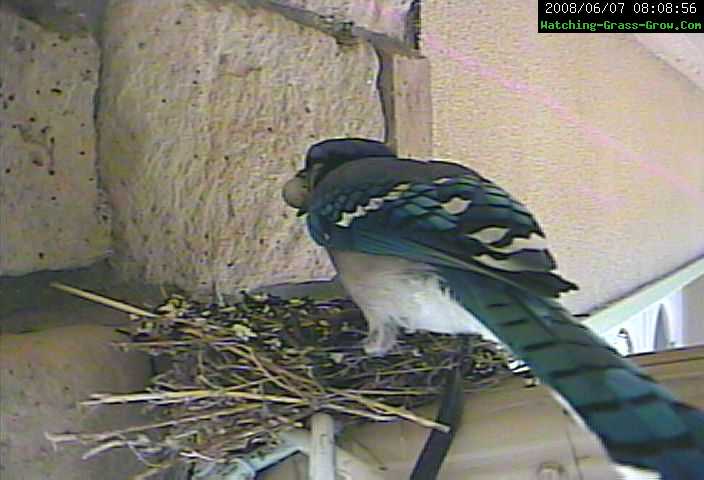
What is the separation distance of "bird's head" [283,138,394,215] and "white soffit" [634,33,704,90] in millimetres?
1431

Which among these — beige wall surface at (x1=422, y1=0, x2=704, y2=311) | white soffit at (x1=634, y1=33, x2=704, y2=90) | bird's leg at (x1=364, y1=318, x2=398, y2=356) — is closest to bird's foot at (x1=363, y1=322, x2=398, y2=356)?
bird's leg at (x1=364, y1=318, x2=398, y2=356)

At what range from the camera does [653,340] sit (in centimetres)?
217

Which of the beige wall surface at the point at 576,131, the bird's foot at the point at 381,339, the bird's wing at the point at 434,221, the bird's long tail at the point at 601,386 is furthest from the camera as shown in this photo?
the beige wall surface at the point at 576,131

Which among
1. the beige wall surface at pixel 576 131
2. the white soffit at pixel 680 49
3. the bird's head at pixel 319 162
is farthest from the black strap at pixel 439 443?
the white soffit at pixel 680 49

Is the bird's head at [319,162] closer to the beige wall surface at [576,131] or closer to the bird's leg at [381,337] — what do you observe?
the bird's leg at [381,337]

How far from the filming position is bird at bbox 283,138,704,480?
0.35 metres

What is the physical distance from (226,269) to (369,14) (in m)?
0.33

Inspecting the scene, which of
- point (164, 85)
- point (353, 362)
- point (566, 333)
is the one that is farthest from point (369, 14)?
point (566, 333)

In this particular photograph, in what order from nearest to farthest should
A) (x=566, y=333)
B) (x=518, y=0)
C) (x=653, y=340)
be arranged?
(x=566, y=333), (x=518, y=0), (x=653, y=340)

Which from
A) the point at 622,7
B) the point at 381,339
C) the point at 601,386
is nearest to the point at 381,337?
the point at 381,339

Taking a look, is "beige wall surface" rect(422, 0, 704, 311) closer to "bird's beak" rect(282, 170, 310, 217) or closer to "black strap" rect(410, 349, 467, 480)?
"bird's beak" rect(282, 170, 310, 217)

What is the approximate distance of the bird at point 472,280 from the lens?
35cm

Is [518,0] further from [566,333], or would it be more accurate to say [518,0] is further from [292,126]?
[566,333]

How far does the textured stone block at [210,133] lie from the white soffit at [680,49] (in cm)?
135
